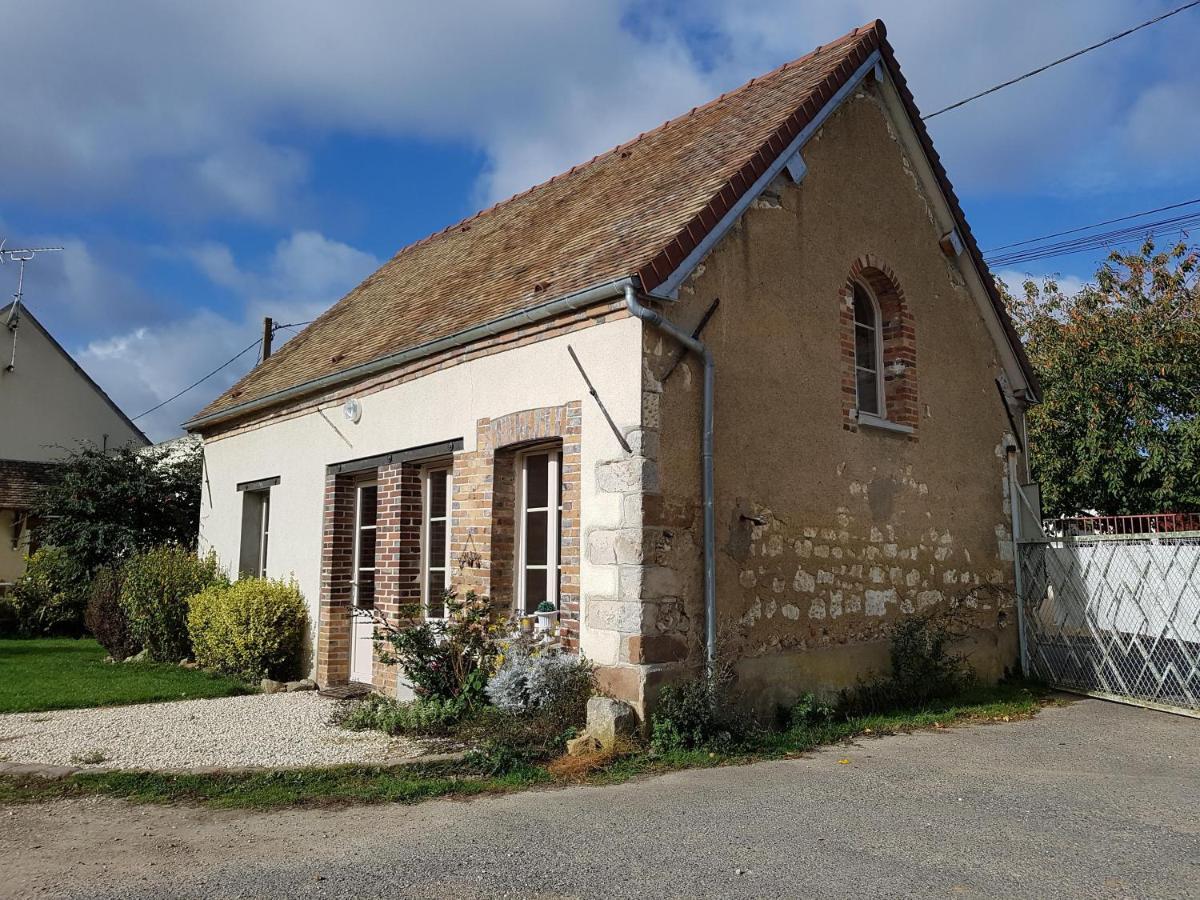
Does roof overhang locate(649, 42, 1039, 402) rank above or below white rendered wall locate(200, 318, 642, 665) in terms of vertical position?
above

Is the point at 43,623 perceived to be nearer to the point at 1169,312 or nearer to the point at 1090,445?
the point at 1090,445

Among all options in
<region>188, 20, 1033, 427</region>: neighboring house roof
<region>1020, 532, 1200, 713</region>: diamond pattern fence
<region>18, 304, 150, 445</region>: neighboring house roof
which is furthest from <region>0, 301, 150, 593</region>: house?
<region>1020, 532, 1200, 713</region>: diamond pattern fence

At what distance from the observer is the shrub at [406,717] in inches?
265

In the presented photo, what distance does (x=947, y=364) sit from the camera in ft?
30.4

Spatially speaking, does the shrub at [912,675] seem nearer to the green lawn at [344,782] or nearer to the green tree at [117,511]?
the green lawn at [344,782]

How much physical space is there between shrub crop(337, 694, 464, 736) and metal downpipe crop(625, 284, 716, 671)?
6.41 feet

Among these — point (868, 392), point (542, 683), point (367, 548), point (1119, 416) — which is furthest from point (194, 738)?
point (1119, 416)

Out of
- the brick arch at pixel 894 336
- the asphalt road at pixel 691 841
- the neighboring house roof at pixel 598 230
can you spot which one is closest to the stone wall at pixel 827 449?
the brick arch at pixel 894 336

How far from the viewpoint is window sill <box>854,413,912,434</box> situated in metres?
8.05

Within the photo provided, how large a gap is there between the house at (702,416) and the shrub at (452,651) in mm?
271

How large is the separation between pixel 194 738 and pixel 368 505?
334 centimetres

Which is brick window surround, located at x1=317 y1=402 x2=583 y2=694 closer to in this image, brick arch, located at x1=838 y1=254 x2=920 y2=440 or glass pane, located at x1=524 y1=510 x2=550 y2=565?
glass pane, located at x1=524 y1=510 x2=550 y2=565

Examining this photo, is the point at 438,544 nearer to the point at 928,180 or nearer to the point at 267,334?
the point at 928,180

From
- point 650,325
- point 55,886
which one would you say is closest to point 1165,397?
point 650,325
